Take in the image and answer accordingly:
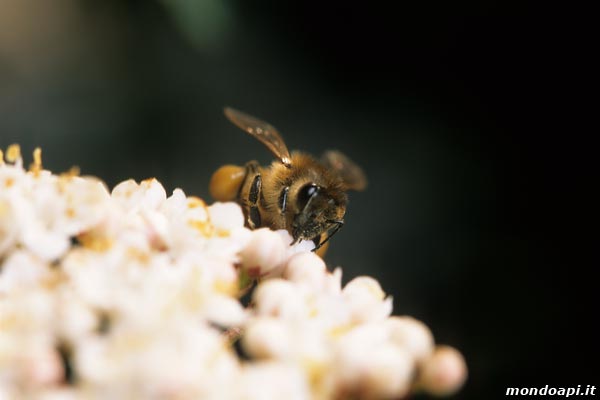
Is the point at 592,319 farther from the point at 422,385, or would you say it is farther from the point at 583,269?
the point at 422,385

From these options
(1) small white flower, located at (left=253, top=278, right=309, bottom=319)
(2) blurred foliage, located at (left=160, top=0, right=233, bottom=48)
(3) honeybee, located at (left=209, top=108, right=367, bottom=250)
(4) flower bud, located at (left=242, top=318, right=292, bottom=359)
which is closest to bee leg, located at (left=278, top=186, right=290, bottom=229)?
(3) honeybee, located at (left=209, top=108, right=367, bottom=250)

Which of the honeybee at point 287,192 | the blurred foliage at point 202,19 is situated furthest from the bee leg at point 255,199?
the blurred foliage at point 202,19

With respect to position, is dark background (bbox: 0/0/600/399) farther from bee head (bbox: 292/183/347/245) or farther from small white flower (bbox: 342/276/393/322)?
small white flower (bbox: 342/276/393/322)

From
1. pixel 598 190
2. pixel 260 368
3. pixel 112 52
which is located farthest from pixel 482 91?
pixel 260 368

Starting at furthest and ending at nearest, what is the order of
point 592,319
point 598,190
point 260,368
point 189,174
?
point 189,174, point 598,190, point 592,319, point 260,368

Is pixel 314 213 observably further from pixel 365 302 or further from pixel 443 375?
pixel 443 375

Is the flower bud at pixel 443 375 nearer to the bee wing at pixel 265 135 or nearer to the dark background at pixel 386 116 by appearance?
the bee wing at pixel 265 135

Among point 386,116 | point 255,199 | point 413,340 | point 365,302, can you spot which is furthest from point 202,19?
point 413,340
